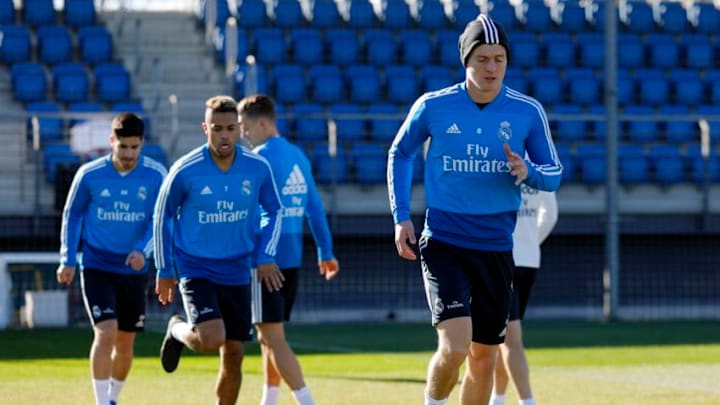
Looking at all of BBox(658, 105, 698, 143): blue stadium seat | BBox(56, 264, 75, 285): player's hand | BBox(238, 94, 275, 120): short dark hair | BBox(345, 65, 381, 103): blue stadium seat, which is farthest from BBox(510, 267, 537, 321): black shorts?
BBox(345, 65, 381, 103): blue stadium seat

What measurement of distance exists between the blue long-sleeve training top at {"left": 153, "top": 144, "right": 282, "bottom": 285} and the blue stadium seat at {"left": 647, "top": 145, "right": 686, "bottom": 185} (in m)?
15.9

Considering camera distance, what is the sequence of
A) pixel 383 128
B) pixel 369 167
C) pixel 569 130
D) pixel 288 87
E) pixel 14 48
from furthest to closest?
1. pixel 14 48
2. pixel 288 87
3. pixel 569 130
4. pixel 383 128
5. pixel 369 167

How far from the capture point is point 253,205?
9.09 meters

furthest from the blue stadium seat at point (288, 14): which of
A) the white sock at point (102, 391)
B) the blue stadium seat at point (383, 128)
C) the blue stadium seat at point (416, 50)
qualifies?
the white sock at point (102, 391)

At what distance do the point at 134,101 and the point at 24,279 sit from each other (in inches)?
169

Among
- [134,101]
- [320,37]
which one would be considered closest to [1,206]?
[134,101]

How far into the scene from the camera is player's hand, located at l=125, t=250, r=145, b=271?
10281 mm

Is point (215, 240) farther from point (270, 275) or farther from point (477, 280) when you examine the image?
point (477, 280)

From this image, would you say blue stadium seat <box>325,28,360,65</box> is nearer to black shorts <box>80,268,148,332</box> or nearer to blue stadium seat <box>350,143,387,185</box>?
blue stadium seat <box>350,143,387,185</box>

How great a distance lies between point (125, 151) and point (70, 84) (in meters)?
13.6

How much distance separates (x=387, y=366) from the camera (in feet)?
47.2

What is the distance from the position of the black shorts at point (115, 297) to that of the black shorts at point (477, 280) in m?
3.16

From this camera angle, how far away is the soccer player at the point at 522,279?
9.55m

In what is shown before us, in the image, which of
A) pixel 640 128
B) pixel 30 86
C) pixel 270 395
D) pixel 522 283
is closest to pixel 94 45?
pixel 30 86
